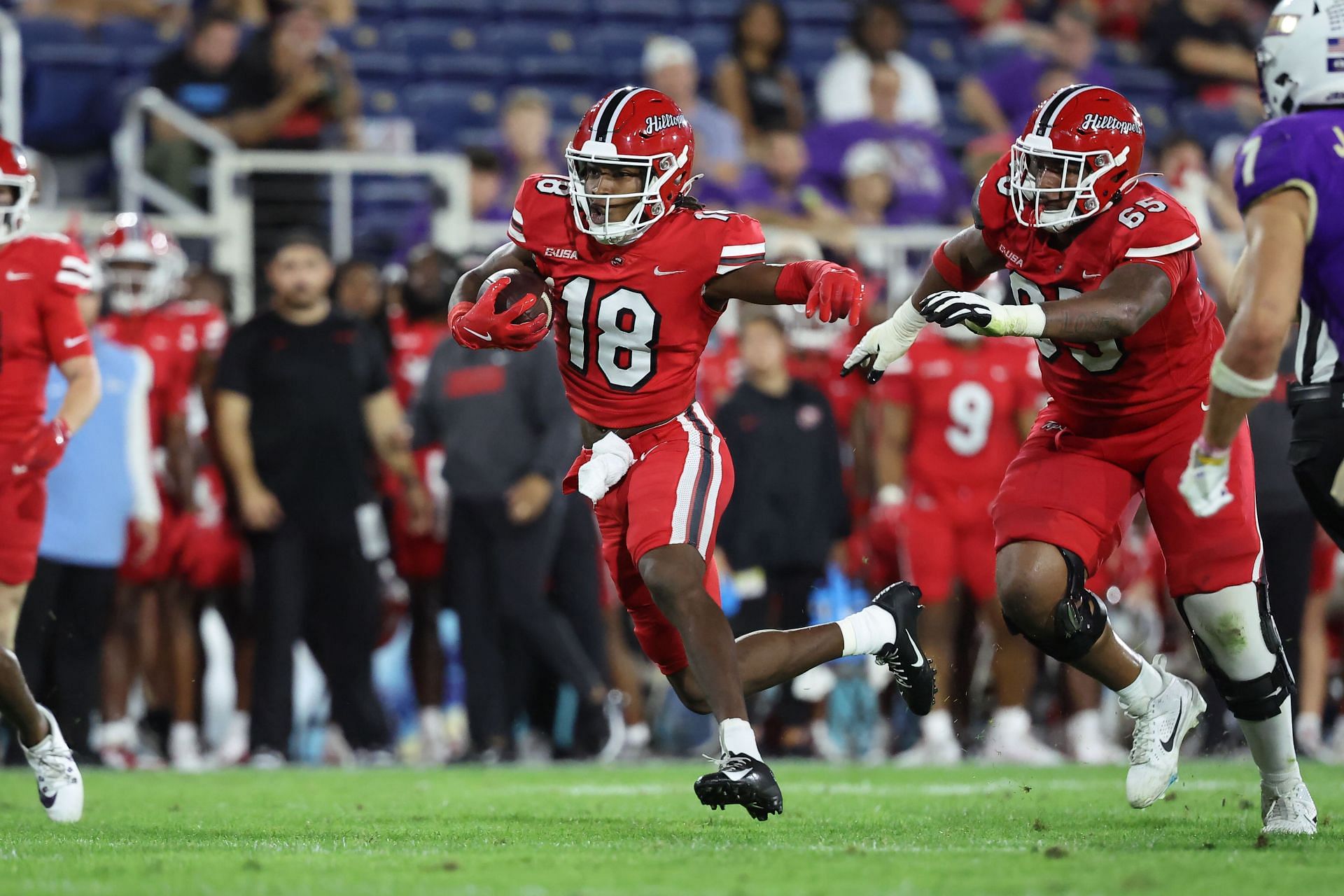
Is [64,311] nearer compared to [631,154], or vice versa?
[631,154]

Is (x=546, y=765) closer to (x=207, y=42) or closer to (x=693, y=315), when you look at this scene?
(x=693, y=315)

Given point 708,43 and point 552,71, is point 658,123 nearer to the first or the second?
point 552,71

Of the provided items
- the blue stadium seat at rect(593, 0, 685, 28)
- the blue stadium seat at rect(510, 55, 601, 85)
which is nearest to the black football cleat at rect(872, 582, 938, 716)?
the blue stadium seat at rect(510, 55, 601, 85)

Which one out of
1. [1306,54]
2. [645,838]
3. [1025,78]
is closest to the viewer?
[1306,54]

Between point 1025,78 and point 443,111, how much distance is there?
13.4ft

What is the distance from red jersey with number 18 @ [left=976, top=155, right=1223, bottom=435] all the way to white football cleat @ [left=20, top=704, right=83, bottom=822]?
2.99m

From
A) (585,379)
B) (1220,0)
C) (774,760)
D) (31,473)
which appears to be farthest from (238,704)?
(1220,0)

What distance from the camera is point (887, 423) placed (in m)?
8.72

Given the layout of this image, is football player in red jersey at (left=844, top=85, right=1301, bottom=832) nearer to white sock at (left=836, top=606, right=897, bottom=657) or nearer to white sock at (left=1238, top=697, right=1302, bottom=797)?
white sock at (left=1238, top=697, right=1302, bottom=797)

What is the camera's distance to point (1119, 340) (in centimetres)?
493

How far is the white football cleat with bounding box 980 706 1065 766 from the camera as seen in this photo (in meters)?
8.20

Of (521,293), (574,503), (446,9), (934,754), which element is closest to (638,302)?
(521,293)

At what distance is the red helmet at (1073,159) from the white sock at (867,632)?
1170 mm

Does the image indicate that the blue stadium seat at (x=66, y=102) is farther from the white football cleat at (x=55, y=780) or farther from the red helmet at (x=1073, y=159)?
the red helmet at (x=1073, y=159)
